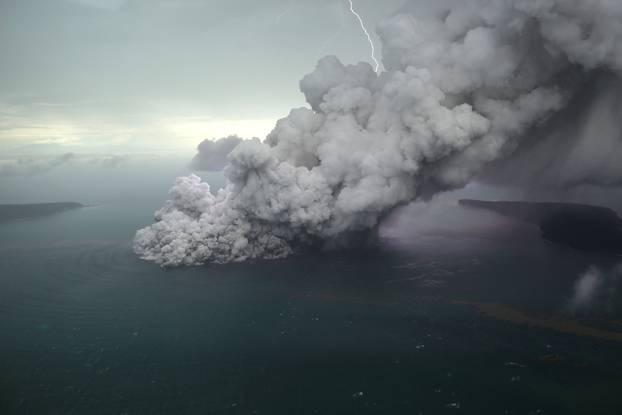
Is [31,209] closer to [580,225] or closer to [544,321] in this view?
[580,225]

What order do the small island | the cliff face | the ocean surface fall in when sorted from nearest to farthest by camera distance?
1. the ocean surface
2. the cliff face
3. the small island

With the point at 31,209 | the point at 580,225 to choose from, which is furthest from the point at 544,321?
the point at 31,209

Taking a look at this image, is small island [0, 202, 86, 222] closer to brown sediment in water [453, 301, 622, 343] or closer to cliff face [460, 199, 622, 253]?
brown sediment in water [453, 301, 622, 343]

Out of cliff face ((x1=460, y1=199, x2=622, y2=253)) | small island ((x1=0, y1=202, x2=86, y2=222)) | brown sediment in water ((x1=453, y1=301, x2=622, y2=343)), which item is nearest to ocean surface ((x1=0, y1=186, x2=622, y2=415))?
brown sediment in water ((x1=453, y1=301, x2=622, y2=343))

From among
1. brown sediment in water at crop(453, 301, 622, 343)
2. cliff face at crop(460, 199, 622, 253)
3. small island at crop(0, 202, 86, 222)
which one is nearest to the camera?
brown sediment in water at crop(453, 301, 622, 343)

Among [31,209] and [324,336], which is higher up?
[31,209]

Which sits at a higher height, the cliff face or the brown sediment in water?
the cliff face

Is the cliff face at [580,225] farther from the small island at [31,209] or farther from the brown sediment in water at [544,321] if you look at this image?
the small island at [31,209]

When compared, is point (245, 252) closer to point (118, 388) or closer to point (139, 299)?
point (139, 299)
